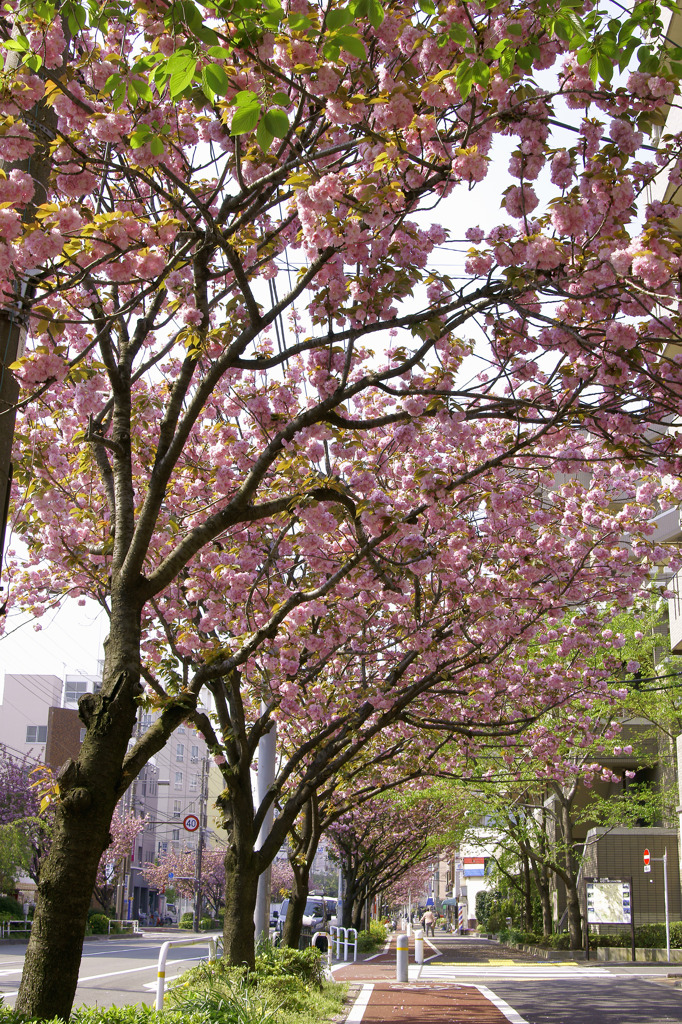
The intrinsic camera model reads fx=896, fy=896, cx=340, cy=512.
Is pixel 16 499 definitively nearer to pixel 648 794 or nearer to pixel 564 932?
pixel 648 794

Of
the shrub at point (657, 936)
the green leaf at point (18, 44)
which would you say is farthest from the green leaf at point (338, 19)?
the shrub at point (657, 936)

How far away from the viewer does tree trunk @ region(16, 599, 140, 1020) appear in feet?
17.1

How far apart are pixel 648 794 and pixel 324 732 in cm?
1793

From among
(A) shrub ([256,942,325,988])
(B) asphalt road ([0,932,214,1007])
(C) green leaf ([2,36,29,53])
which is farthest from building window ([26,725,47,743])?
(C) green leaf ([2,36,29,53])

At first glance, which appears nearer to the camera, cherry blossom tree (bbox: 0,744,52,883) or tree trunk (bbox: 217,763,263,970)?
tree trunk (bbox: 217,763,263,970)

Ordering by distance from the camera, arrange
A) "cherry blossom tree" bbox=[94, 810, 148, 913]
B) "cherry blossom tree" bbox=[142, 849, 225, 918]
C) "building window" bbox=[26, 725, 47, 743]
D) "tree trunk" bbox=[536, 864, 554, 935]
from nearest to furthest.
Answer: "tree trunk" bbox=[536, 864, 554, 935]
"cherry blossom tree" bbox=[94, 810, 148, 913]
"building window" bbox=[26, 725, 47, 743]
"cherry blossom tree" bbox=[142, 849, 225, 918]

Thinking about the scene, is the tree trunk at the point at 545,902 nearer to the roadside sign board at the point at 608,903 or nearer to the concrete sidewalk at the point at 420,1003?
the roadside sign board at the point at 608,903

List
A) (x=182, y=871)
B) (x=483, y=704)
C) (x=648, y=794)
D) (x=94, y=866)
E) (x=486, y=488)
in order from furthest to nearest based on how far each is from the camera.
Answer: (x=182, y=871) < (x=648, y=794) < (x=483, y=704) < (x=486, y=488) < (x=94, y=866)

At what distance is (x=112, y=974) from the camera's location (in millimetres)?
19562

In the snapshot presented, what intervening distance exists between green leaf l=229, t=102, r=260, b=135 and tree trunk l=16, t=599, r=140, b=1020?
3.58 meters

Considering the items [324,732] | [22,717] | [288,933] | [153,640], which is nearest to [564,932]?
[288,933]

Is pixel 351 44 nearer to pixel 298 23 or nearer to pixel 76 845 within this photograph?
pixel 298 23

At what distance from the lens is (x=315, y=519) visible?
8.30m

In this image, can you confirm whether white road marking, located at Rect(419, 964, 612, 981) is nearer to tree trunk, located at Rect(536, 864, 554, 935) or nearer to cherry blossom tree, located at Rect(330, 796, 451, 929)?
cherry blossom tree, located at Rect(330, 796, 451, 929)
